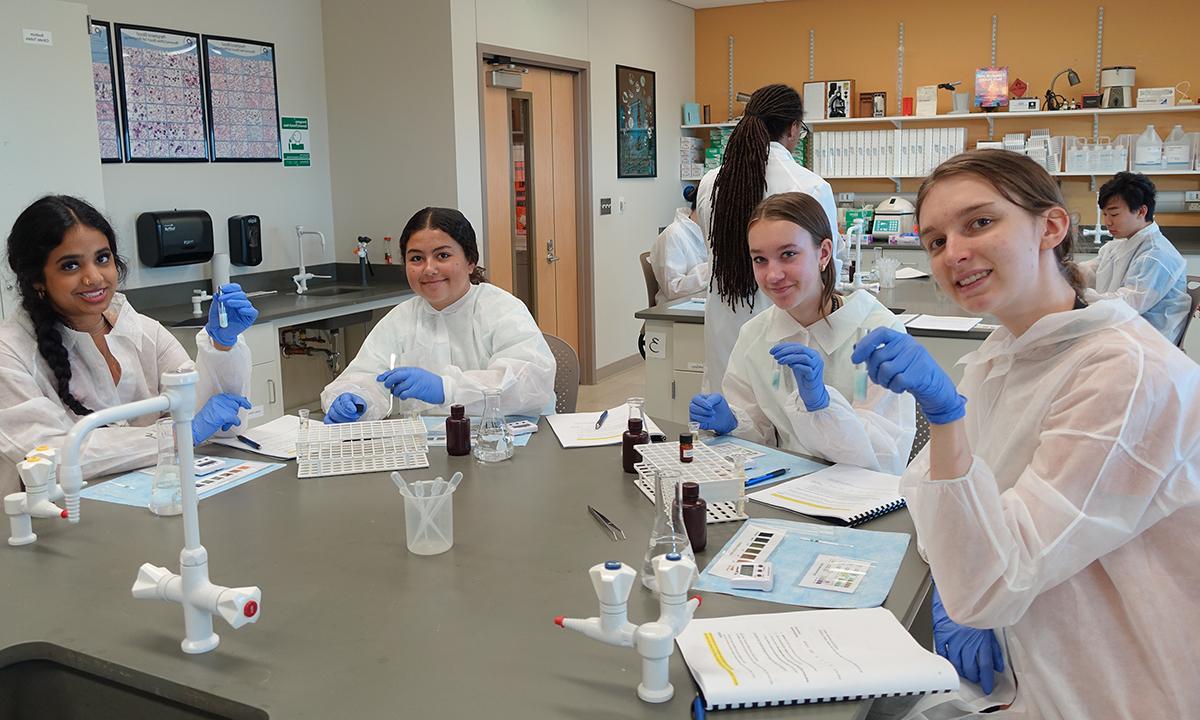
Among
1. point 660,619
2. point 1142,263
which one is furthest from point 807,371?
point 1142,263

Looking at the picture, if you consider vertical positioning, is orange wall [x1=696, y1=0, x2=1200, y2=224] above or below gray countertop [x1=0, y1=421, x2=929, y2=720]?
above

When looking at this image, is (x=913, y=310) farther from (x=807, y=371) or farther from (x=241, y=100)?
(x=241, y=100)

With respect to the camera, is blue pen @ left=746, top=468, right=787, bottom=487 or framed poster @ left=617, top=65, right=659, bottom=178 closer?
blue pen @ left=746, top=468, right=787, bottom=487

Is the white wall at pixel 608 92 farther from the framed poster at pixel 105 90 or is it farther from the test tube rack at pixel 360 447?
the test tube rack at pixel 360 447

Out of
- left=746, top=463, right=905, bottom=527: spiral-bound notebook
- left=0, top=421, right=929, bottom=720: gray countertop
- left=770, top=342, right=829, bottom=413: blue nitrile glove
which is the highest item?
left=770, top=342, right=829, bottom=413: blue nitrile glove

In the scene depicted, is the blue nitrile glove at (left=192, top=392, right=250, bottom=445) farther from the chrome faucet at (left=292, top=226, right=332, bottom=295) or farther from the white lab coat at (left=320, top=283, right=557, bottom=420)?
the chrome faucet at (left=292, top=226, right=332, bottom=295)

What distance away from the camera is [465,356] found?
9.47 feet

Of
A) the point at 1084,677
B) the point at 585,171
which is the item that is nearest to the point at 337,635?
the point at 1084,677

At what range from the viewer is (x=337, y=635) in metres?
1.35

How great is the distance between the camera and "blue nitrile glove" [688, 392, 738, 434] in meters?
2.22

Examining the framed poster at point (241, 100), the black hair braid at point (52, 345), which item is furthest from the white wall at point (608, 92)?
the black hair braid at point (52, 345)

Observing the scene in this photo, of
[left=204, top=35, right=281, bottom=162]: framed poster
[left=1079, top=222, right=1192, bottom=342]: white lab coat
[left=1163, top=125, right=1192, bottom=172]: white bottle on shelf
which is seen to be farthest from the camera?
[left=1163, top=125, right=1192, bottom=172]: white bottle on shelf

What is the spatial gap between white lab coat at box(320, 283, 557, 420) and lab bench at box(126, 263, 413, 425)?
1.02m

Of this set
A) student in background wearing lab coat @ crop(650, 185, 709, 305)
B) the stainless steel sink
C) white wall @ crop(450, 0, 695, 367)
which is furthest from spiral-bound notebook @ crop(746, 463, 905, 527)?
white wall @ crop(450, 0, 695, 367)
